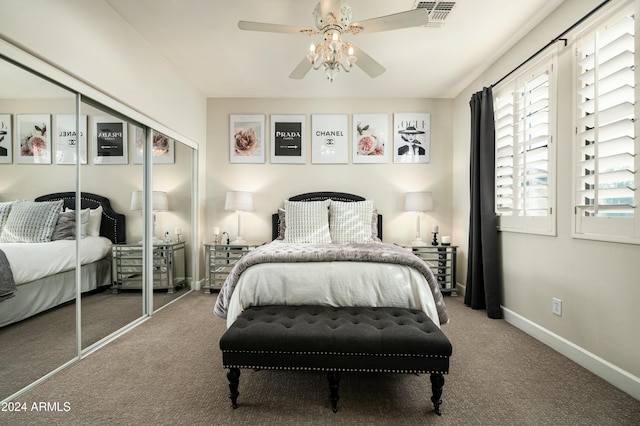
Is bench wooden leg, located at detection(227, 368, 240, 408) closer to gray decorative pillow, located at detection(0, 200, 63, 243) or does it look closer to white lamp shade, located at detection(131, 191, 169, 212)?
gray decorative pillow, located at detection(0, 200, 63, 243)

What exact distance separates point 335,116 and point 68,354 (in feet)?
12.8

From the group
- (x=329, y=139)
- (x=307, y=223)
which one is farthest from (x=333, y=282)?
(x=329, y=139)

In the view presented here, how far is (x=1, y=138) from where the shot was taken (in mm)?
1750

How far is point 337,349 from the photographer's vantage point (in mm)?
1664

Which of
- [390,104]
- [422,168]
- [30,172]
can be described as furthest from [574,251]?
[30,172]

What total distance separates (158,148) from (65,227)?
1.42m

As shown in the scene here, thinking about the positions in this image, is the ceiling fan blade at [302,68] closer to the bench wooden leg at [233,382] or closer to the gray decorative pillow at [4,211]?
the gray decorative pillow at [4,211]

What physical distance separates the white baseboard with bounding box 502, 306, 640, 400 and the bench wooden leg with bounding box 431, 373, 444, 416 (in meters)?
1.23

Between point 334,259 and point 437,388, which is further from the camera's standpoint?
point 334,259

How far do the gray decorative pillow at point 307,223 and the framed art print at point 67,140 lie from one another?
216cm

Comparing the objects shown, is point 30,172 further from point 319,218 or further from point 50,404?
point 319,218

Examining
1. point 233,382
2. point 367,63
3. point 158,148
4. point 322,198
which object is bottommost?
point 233,382

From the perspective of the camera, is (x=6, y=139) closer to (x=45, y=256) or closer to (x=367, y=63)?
(x=45, y=256)

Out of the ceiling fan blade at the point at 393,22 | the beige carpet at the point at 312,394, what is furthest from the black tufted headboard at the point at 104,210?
the ceiling fan blade at the point at 393,22
